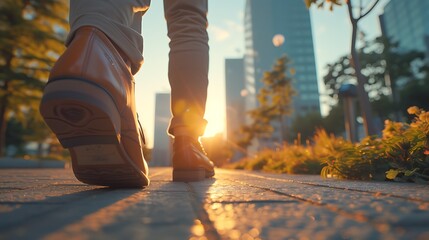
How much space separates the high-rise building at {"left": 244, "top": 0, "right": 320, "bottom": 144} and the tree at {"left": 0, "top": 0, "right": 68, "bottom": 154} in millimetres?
72114

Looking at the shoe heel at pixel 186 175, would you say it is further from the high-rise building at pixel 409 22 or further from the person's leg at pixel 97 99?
the high-rise building at pixel 409 22

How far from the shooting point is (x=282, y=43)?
85.4 m

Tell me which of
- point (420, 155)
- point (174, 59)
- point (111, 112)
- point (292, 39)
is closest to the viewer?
point (111, 112)

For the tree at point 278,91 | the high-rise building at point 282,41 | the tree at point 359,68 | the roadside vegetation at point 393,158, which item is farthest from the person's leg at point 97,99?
the high-rise building at point 282,41

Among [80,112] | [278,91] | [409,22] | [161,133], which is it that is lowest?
[80,112]

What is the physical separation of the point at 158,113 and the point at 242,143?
184 ft

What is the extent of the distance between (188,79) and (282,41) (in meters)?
88.0

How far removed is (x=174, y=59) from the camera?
1693 millimetres

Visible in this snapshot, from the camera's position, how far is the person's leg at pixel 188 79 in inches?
62.0

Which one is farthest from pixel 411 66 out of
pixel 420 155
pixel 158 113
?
pixel 158 113

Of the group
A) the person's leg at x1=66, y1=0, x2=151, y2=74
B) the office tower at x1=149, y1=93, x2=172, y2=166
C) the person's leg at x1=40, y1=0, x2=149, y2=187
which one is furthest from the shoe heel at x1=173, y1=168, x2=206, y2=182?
the office tower at x1=149, y1=93, x2=172, y2=166

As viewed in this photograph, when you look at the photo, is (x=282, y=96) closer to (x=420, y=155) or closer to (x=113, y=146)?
(x=420, y=155)

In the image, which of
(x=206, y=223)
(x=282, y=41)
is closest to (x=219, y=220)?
(x=206, y=223)

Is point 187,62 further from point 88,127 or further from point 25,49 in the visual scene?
point 25,49
